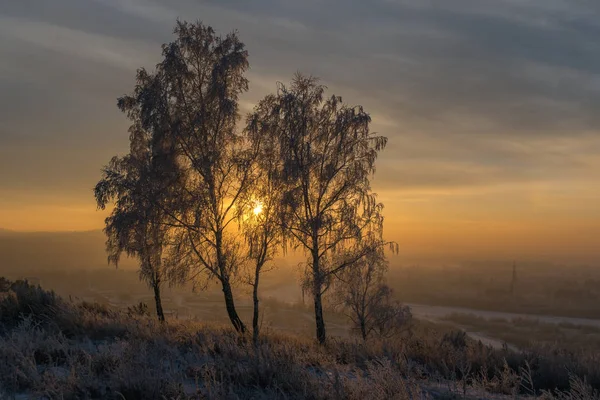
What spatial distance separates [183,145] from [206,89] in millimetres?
2614

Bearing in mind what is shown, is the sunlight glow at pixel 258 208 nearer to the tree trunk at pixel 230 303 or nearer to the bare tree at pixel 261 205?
the bare tree at pixel 261 205

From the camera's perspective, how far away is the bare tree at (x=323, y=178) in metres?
19.1

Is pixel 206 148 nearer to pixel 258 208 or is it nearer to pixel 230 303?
pixel 258 208

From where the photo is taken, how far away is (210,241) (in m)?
19.0

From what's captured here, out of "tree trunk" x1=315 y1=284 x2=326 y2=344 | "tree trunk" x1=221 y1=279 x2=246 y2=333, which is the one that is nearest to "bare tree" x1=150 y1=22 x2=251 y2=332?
"tree trunk" x1=221 y1=279 x2=246 y2=333

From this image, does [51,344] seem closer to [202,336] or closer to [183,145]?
[202,336]

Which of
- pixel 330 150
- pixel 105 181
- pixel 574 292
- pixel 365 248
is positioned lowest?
pixel 574 292

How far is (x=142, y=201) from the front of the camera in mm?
18750

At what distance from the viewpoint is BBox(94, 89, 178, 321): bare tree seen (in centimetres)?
1864

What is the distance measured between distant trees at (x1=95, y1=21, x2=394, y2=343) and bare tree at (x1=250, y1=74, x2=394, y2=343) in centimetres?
4

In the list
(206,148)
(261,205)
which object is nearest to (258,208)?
(261,205)

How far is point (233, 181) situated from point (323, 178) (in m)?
3.83

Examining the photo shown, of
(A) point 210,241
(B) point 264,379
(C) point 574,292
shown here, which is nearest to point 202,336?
(B) point 264,379

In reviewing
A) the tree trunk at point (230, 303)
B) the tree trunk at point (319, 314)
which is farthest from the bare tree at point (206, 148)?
the tree trunk at point (319, 314)
